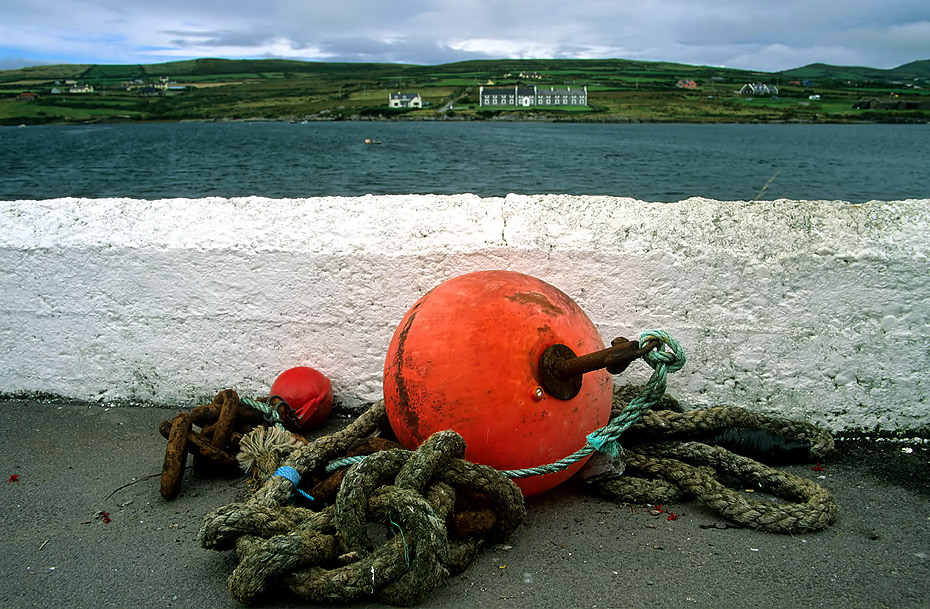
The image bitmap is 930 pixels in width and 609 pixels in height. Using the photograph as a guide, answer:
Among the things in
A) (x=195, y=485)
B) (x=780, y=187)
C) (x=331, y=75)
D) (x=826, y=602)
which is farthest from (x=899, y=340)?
(x=331, y=75)

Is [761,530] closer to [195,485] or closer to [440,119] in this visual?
[195,485]

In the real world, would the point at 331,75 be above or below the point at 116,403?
above

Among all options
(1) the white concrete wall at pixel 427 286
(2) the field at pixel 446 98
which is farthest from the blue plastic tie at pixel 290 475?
(2) the field at pixel 446 98

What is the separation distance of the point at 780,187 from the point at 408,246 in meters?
35.7

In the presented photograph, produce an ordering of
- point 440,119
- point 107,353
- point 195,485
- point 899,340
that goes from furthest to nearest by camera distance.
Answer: point 440,119 < point 107,353 < point 899,340 < point 195,485

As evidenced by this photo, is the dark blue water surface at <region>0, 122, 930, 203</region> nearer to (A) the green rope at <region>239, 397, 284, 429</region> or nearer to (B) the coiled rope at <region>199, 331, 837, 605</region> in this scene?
(B) the coiled rope at <region>199, 331, 837, 605</region>

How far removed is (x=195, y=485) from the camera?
3271 millimetres

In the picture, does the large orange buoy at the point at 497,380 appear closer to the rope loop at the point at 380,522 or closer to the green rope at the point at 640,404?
the green rope at the point at 640,404

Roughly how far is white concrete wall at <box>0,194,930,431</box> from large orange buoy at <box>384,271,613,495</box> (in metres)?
0.79

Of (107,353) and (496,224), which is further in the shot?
(107,353)

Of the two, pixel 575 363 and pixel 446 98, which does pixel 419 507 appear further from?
pixel 446 98

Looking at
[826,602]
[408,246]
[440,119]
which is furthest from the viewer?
[440,119]

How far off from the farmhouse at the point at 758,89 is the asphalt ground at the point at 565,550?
446 ft

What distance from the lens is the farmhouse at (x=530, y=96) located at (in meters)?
115
